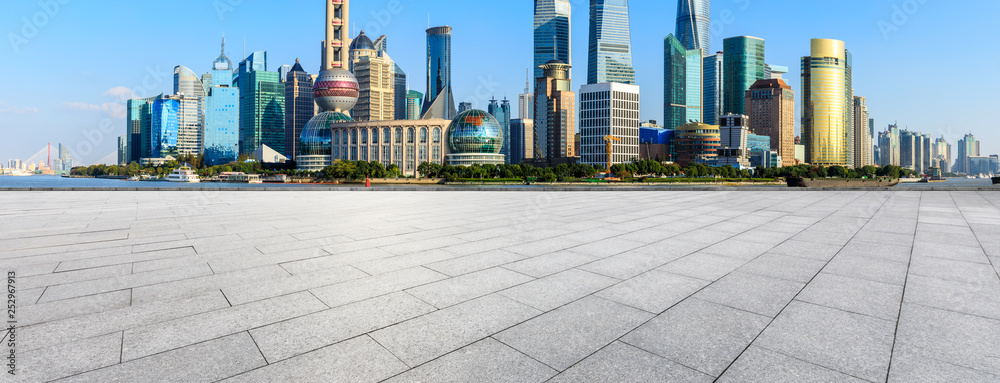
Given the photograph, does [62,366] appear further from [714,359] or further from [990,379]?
[990,379]

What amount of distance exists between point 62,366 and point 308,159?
672 ft

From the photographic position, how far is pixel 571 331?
16.3ft

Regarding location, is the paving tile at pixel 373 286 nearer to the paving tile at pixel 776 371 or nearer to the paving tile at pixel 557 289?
the paving tile at pixel 557 289

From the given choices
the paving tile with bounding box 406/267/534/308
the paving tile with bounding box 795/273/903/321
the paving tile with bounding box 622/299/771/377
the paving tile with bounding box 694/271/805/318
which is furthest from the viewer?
the paving tile with bounding box 406/267/534/308

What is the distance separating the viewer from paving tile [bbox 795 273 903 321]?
5.69 m

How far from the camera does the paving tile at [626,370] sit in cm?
389

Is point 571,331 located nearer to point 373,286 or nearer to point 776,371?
point 776,371

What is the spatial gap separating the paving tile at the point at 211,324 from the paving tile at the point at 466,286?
1.33 metres

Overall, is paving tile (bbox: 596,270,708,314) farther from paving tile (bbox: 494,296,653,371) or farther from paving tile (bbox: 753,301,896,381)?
paving tile (bbox: 753,301,896,381)

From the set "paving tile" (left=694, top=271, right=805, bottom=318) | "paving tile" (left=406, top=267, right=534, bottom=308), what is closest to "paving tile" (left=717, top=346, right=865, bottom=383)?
"paving tile" (left=694, top=271, right=805, bottom=318)

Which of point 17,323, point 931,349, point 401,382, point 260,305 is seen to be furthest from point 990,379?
point 17,323

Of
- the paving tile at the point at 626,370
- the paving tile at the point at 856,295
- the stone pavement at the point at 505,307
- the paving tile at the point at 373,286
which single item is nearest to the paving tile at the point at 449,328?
the stone pavement at the point at 505,307

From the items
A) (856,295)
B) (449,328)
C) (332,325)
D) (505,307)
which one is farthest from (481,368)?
(856,295)

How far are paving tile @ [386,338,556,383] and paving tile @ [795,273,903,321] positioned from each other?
13.4ft
